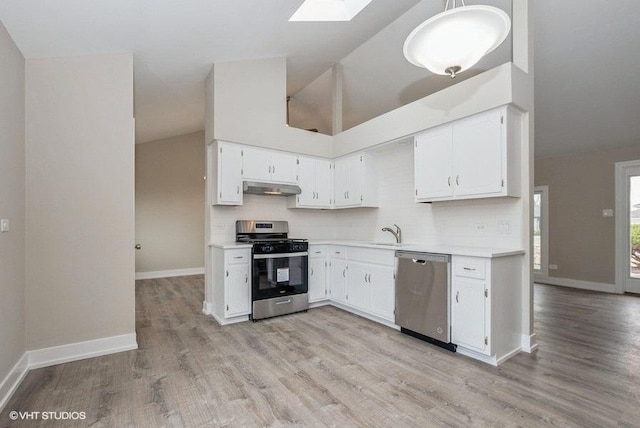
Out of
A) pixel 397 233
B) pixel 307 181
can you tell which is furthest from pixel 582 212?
pixel 307 181

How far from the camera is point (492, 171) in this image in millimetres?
2869

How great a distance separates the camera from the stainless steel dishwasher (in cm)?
288

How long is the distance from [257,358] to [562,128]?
5.77 m

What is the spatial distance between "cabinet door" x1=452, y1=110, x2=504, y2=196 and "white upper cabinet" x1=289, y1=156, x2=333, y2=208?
2139 mm

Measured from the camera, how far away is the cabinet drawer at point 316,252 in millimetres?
4320

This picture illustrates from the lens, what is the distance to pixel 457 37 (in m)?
1.99

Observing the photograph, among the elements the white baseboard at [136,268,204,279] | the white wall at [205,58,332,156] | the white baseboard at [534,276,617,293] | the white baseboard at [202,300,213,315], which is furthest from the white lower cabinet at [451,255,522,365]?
the white baseboard at [136,268,204,279]

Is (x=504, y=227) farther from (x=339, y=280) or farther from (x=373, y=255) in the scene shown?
(x=339, y=280)

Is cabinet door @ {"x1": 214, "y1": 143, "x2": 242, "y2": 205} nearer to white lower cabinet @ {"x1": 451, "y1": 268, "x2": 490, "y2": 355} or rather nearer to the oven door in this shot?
the oven door

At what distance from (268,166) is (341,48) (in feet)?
6.69

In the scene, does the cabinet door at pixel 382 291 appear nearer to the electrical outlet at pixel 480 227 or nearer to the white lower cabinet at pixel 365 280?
the white lower cabinet at pixel 365 280

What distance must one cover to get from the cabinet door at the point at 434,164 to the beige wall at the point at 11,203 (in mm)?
3665

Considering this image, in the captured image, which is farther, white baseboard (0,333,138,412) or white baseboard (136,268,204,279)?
white baseboard (136,268,204,279)

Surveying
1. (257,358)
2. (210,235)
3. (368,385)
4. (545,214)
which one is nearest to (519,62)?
(368,385)
